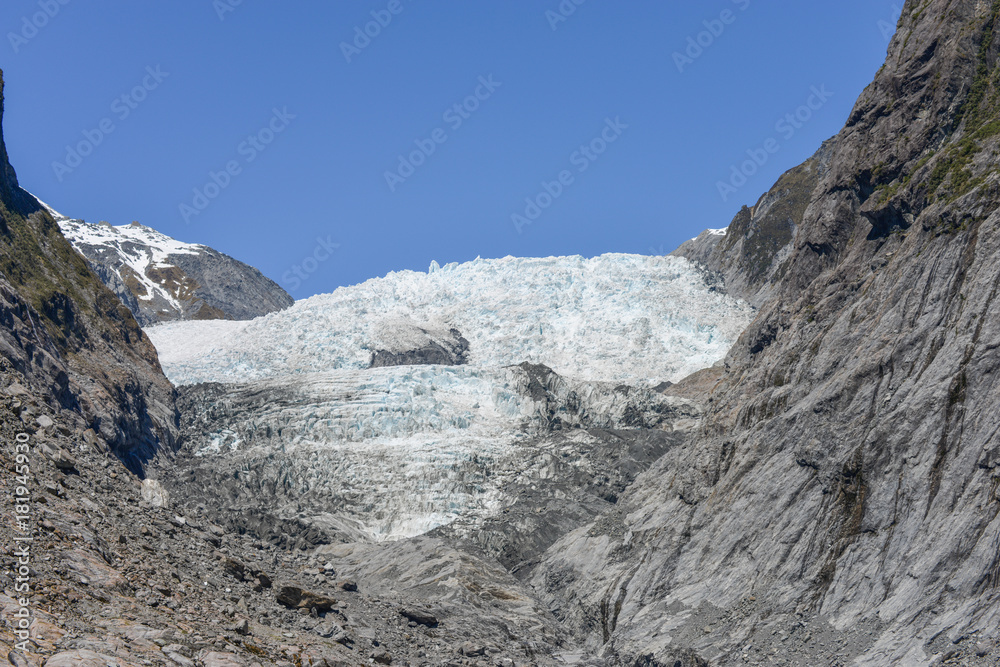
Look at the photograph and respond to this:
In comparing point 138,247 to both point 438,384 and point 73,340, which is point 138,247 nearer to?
point 438,384

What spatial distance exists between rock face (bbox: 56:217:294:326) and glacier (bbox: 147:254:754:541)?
146 feet

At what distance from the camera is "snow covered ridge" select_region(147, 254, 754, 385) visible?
95.1m

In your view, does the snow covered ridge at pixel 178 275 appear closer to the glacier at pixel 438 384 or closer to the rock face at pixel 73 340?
the glacier at pixel 438 384

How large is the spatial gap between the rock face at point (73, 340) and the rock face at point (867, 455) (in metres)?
26.0

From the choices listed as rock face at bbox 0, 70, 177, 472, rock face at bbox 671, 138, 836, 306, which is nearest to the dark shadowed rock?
rock face at bbox 0, 70, 177, 472

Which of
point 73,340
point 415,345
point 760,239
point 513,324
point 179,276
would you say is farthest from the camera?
point 179,276

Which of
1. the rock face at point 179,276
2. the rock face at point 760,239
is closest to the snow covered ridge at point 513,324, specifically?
the rock face at point 760,239

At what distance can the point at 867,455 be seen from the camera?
104 feet

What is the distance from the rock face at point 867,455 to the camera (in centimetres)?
2803

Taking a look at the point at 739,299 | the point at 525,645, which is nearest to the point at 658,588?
the point at 525,645

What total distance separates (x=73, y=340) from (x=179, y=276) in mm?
123141

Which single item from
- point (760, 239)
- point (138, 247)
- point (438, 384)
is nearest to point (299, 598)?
point (438, 384)

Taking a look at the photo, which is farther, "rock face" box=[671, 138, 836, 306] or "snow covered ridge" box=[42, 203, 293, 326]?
"snow covered ridge" box=[42, 203, 293, 326]

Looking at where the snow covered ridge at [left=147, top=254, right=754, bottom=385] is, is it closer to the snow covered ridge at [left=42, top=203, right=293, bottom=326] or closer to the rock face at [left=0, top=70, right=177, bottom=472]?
the rock face at [left=0, top=70, right=177, bottom=472]
